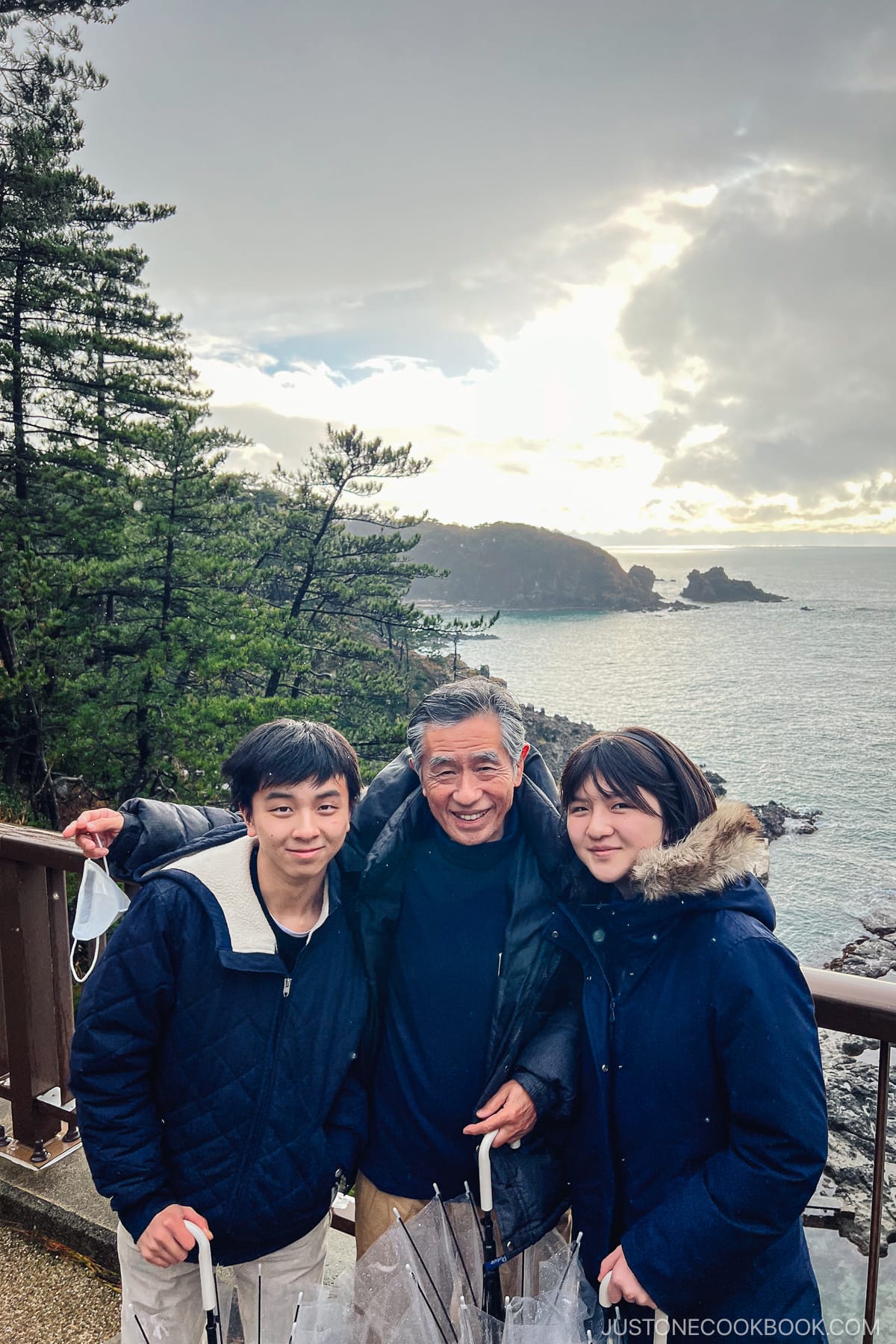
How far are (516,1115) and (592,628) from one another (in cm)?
11494

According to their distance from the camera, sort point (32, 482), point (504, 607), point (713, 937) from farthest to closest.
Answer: point (504, 607) → point (32, 482) → point (713, 937)

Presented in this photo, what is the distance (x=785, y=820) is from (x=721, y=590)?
109 metres

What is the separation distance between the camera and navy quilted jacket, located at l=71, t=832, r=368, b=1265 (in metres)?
1.53

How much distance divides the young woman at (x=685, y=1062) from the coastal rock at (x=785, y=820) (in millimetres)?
39413

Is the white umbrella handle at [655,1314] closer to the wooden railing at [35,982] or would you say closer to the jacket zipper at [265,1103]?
the jacket zipper at [265,1103]

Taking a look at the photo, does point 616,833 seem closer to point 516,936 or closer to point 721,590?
point 516,936

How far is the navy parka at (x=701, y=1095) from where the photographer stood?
1.33 metres

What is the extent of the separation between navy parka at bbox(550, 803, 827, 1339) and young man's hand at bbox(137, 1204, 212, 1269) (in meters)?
0.74

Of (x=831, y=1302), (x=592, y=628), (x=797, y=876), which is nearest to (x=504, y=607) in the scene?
(x=592, y=628)

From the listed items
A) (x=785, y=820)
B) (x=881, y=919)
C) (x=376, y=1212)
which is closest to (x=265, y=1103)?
(x=376, y=1212)

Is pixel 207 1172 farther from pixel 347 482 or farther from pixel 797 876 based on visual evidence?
pixel 797 876

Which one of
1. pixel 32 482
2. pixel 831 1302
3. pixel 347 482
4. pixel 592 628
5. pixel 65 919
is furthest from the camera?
pixel 592 628

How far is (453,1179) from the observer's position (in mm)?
1685

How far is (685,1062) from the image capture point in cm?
143
